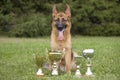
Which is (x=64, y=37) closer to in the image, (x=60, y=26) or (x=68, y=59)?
A: (x=60, y=26)

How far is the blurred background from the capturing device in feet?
62.4

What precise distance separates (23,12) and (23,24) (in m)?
1.40

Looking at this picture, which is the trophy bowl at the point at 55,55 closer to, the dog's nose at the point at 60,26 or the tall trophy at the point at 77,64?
the tall trophy at the point at 77,64

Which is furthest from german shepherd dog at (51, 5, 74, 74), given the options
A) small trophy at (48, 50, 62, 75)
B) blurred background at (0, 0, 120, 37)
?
→ blurred background at (0, 0, 120, 37)

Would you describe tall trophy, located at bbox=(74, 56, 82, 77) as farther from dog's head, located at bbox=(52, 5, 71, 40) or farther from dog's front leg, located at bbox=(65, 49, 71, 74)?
dog's head, located at bbox=(52, 5, 71, 40)

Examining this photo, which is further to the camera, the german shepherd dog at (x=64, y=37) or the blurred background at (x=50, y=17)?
the blurred background at (x=50, y=17)

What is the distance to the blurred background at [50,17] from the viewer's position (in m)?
19.0

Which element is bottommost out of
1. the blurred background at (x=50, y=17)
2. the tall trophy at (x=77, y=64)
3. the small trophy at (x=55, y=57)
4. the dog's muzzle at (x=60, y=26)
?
the blurred background at (x=50, y=17)

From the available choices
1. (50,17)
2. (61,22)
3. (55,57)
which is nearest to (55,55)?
(55,57)

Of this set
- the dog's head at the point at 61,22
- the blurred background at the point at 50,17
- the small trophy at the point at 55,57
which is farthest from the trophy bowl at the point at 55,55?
the blurred background at the point at 50,17

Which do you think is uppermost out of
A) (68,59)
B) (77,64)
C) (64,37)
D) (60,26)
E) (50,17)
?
(60,26)

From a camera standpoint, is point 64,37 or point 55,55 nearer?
point 55,55

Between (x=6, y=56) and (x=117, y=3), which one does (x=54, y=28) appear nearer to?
(x=6, y=56)

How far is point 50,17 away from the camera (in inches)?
777
